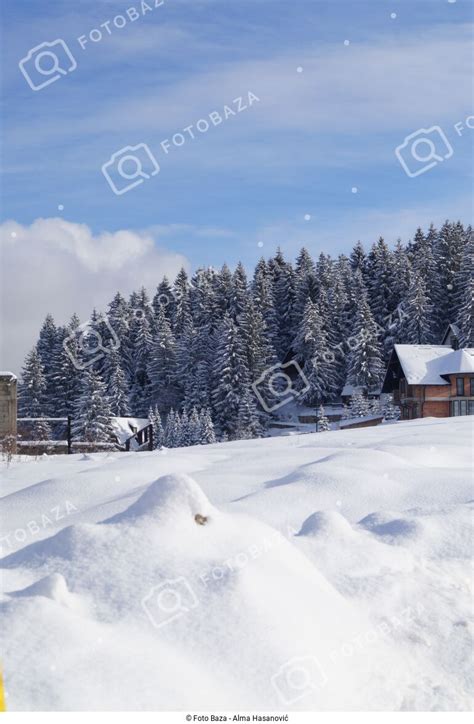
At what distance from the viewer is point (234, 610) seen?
15.5ft

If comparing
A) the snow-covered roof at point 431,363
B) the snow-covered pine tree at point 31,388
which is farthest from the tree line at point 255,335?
the snow-covered roof at point 431,363

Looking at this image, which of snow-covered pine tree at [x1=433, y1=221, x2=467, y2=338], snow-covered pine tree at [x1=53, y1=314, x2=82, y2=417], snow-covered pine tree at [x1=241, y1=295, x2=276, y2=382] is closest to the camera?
snow-covered pine tree at [x1=241, y1=295, x2=276, y2=382]

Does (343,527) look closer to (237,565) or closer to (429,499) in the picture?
(237,565)

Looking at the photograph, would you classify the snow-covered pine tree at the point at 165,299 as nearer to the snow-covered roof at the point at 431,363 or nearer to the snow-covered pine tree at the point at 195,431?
the snow-covered pine tree at the point at 195,431

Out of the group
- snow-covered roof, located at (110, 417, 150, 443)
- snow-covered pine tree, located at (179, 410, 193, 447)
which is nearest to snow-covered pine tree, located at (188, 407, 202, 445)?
snow-covered pine tree, located at (179, 410, 193, 447)

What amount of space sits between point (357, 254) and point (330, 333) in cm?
1584

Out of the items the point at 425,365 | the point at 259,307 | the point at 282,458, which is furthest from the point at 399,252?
the point at 282,458

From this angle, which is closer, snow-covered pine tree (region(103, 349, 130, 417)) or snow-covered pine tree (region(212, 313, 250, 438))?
snow-covered pine tree (region(212, 313, 250, 438))

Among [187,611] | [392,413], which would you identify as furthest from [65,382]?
[187,611]

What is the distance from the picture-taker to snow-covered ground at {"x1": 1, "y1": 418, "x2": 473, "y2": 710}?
3.99 metres

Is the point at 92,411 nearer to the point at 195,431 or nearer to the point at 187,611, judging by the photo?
the point at 195,431

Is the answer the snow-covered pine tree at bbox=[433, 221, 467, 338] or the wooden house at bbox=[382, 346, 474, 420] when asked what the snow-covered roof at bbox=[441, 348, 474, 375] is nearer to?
the wooden house at bbox=[382, 346, 474, 420]

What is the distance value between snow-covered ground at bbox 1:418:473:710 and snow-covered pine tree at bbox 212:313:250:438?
179 ft

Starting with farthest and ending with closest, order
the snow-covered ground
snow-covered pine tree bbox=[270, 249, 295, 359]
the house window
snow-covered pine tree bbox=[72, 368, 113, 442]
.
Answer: snow-covered pine tree bbox=[270, 249, 295, 359] < snow-covered pine tree bbox=[72, 368, 113, 442] < the house window < the snow-covered ground
